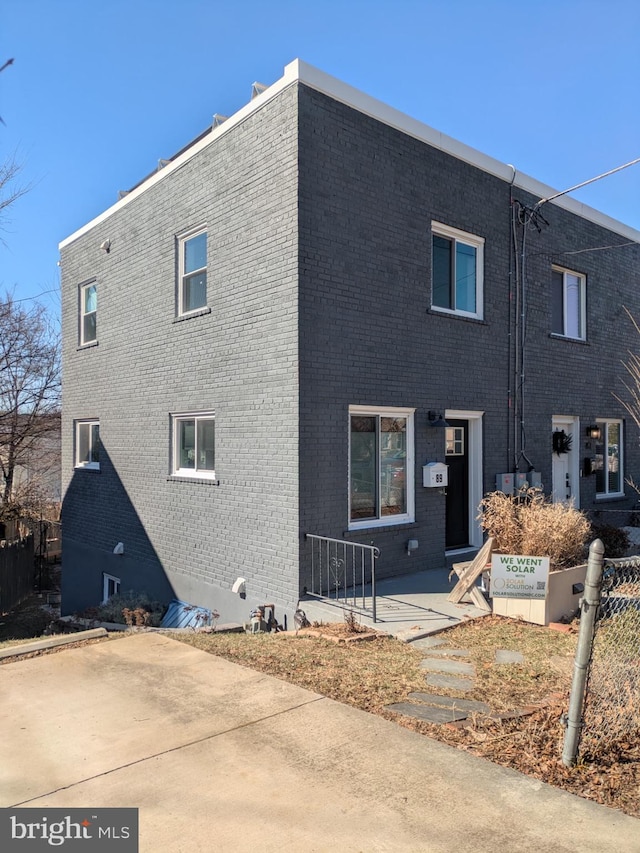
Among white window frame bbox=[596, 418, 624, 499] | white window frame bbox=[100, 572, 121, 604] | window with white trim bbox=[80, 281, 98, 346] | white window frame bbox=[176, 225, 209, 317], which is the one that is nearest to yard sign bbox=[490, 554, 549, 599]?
white window frame bbox=[176, 225, 209, 317]

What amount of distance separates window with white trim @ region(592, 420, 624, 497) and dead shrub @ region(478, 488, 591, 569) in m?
6.25

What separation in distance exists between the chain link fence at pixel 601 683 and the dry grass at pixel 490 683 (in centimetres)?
9

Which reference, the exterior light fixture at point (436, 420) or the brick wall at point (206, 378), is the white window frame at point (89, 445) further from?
the exterior light fixture at point (436, 420)

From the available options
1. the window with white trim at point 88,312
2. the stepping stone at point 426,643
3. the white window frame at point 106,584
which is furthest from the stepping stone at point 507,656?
the window with white trim at point 88,312

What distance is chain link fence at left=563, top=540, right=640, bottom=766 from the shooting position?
11.3ft

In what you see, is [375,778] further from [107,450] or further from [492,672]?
[107,450]

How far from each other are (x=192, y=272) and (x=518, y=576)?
674 cm

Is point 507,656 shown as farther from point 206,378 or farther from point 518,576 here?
point 206,378

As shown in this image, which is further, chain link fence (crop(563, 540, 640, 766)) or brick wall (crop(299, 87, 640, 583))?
brick wall (crop(299, 87, 640, 583))

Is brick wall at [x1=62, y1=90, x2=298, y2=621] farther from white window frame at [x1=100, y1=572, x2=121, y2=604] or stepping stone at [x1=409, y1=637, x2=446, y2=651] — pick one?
stepping stone at [x1=409, y1=637, x2=446, y2=651]

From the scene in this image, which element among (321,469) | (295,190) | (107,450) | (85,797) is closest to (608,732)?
(85,797)

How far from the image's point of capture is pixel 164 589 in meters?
10.4

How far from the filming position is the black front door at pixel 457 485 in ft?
32.9

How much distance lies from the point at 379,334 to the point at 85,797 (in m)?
6.62
